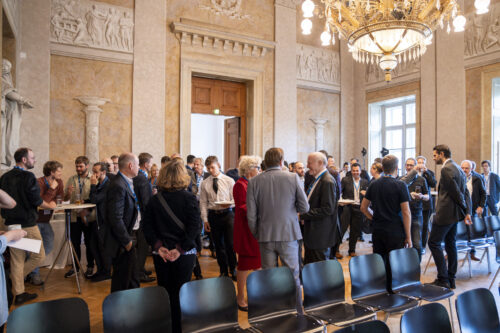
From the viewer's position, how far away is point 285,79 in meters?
11.7

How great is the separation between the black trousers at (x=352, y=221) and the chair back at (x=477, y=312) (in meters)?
4.41

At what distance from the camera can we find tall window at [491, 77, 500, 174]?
31.8 feet

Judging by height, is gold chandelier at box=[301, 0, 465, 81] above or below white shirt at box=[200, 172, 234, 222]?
above

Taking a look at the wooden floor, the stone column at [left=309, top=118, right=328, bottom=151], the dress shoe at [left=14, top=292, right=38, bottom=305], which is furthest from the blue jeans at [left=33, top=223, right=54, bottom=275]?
the stone column at [left=309, top=118, right=328, bottom=151]

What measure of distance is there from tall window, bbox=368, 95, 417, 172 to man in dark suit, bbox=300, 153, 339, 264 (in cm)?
919

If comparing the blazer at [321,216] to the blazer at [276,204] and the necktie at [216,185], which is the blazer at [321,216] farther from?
the necktie at [216,185]

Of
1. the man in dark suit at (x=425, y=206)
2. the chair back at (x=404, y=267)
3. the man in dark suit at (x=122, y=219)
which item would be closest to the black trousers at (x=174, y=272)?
the man in dark suit at (x=122, y=219)

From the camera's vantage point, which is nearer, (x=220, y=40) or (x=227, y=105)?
(x=220, y=40)

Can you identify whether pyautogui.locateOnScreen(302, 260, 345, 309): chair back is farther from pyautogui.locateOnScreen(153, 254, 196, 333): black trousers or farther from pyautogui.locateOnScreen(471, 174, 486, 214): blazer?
pyautogui.locateOnScreen(471, 174, 486, 214): blazer

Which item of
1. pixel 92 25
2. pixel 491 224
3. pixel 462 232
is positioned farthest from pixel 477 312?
pixel 92 25

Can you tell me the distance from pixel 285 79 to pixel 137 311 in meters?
10.1

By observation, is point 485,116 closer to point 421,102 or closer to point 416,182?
point 421,102

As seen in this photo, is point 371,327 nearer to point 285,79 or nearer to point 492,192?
point 492,192

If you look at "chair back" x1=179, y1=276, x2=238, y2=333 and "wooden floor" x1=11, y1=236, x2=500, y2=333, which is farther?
"wooden floor" x1=11, y1=236, x2=500, y2=333
